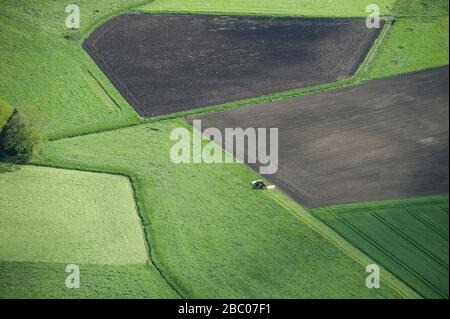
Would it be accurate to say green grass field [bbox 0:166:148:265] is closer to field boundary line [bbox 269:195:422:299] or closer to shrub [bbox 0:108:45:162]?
shrub [bbox 0:108:45:162]

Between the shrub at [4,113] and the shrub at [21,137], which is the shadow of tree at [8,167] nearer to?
the shrub at [21,137]

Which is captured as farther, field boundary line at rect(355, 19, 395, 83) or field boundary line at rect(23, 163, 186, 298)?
field boundary line at rect(355, 19, 395, 83)

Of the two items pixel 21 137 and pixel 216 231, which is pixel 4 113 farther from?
pixel 216 231

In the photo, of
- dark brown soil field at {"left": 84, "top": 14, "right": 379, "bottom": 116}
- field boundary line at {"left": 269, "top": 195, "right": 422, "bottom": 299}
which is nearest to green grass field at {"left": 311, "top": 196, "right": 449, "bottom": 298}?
field boundary line at {"left": 269, "top": 195, "right": 422, "bottom": 299}

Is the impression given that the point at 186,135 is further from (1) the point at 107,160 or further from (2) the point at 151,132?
(1) the point at 107,160

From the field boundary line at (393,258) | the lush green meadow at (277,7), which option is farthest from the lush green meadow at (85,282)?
the lush green meadow at (277,7)

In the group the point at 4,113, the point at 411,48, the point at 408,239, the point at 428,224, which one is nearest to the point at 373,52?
the point at 411,48
